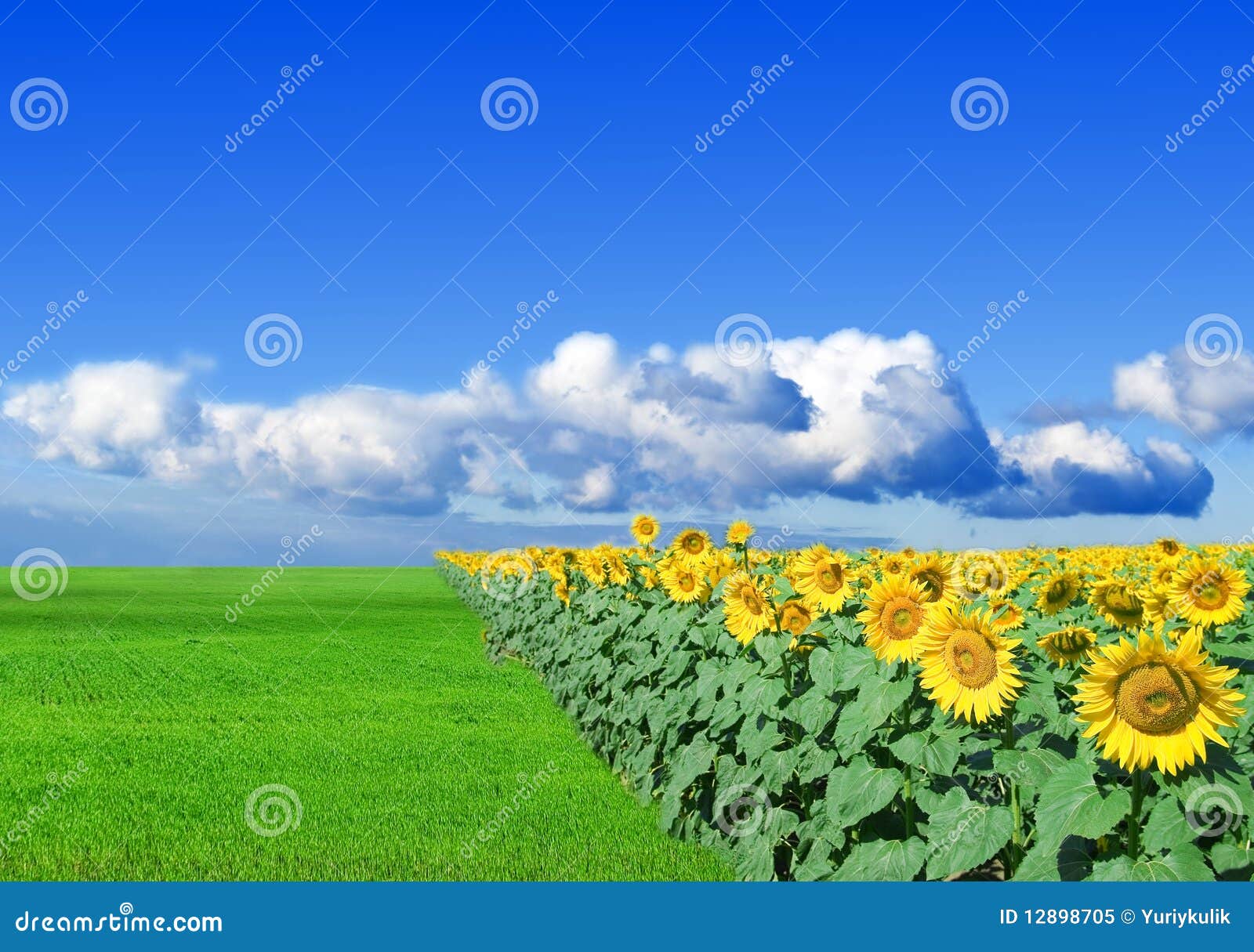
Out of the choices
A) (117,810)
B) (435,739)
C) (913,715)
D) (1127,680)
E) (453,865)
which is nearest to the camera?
(1127,680)

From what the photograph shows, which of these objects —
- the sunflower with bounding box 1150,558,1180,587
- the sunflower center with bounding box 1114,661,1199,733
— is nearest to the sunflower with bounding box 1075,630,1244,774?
the sunflower center with bounding box 1114,661,1199,733

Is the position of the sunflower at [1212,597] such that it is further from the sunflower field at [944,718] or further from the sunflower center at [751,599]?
the sunflower center at [751,599]

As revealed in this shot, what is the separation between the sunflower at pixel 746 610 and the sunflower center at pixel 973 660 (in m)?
2.03

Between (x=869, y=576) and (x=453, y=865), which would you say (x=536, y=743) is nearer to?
(x=453, y=865)

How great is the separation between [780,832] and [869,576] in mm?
1727

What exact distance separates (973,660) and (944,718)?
1.87 ft

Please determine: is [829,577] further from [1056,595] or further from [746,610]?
[1056,595]

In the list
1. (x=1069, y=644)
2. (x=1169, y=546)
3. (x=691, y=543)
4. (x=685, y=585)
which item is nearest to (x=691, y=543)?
(x=691, y=543)

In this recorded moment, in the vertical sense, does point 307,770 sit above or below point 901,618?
above

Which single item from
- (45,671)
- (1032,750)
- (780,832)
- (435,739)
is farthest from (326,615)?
(1032,750)

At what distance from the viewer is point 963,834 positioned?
3764 mm

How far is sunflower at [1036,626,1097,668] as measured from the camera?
4.06 metres

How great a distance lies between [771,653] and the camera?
18.5ft

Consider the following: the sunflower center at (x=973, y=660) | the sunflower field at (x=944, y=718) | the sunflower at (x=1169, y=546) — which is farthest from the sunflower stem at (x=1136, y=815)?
the sunflower at (x=1169, y=546)
